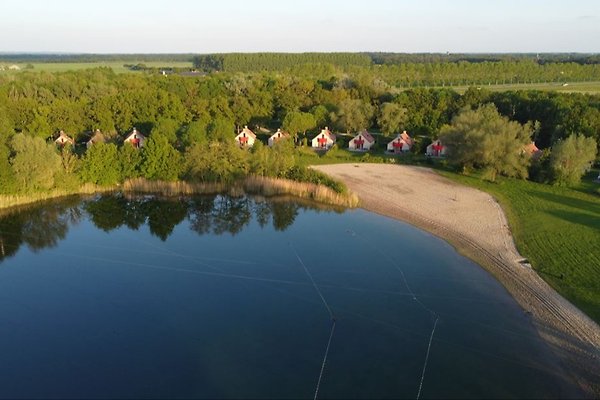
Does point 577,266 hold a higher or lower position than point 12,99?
lower

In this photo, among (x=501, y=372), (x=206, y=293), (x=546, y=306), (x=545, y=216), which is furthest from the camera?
(x=545, y=216)

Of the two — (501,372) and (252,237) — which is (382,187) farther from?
(501,372)

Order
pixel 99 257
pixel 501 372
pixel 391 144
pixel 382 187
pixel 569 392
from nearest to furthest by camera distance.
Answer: pixel 569 392 < pixel 501 372 < pixel 99 257 < pixel 382 187 < pixel 391 144

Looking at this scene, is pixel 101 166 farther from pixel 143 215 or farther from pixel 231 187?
pixel 231 187

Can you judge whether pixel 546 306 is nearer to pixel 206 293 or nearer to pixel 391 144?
pixel 206 293

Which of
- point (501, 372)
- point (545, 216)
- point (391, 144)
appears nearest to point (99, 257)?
point (501, 372)

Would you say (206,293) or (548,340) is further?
(206,293)

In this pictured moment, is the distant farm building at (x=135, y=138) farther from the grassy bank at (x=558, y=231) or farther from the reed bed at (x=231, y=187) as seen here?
the grassy bank at (x=558, y=231)

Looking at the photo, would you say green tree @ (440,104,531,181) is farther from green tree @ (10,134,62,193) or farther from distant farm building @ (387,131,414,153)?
green tree @ (10,134,62,193)
